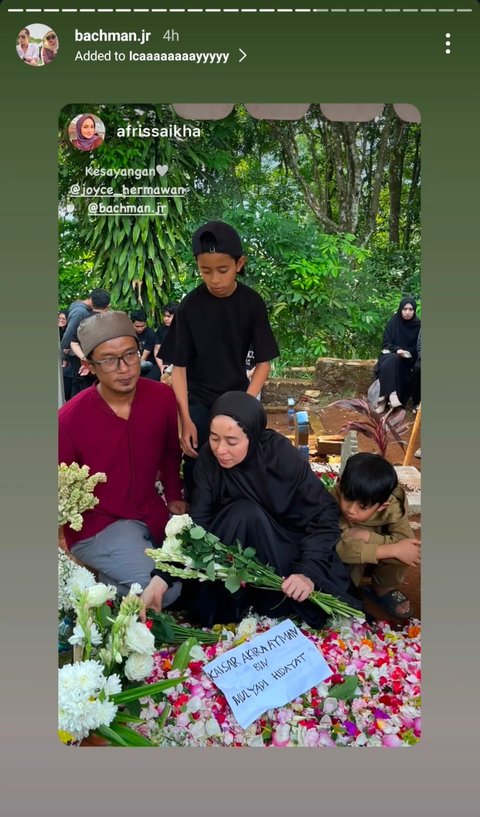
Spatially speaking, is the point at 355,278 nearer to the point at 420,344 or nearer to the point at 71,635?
the point at 420,344

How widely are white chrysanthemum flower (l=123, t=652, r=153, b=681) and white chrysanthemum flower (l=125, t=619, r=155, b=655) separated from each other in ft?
0.08

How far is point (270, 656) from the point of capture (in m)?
2.89

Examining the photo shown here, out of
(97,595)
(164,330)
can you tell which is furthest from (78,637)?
(164,330)

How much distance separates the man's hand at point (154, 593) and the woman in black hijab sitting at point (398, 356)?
126 centimetres

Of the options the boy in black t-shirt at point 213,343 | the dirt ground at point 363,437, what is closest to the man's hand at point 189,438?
the boy in black t-shirt at point 213,343

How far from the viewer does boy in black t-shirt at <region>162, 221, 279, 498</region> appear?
3.18m

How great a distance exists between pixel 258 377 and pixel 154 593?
3.33ft

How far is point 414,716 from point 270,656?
563mm

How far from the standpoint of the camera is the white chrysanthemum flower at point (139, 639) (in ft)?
8.84

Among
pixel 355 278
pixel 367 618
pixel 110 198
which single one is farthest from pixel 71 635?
pixel 355 278

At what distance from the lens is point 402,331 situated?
301cm

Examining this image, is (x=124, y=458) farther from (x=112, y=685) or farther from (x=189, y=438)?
(x=112, y=685)

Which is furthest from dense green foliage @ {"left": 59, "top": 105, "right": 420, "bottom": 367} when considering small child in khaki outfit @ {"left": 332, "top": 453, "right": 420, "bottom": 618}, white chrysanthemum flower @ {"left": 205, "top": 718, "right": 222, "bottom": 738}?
white chrysanthemum flower @ {"left": 205, "top": 718, "right": 222, "bottom": 738}

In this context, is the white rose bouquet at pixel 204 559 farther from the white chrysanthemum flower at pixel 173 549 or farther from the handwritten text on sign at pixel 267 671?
the handwritten text on sign at pixel 267 671
